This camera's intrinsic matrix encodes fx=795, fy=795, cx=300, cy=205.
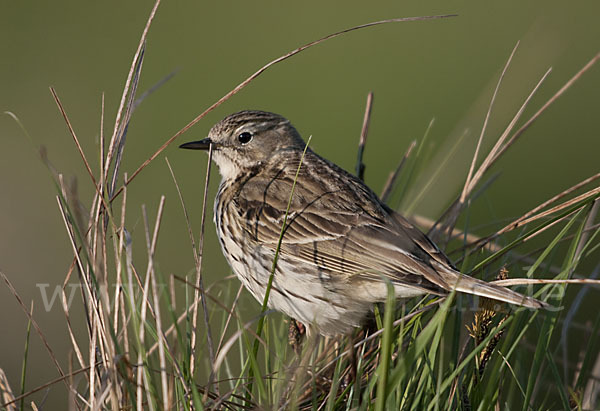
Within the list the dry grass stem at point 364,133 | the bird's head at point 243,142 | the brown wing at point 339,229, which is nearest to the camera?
the brown wing at point 339,229

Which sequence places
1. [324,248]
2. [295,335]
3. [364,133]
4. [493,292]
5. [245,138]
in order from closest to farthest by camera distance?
[493,292], [295,335], [324,248], [364,133], [245,138]

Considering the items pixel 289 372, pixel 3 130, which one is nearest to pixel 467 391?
pixel 289 372

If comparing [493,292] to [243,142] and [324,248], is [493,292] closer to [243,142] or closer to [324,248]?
[324,248]

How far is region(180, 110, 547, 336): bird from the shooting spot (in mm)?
3920

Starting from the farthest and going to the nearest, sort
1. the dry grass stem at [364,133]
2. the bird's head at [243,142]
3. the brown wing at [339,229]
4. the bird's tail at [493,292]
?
the bird's head at [243,142]
the dry grass stem at [364,133]
the brown wing at [339,229]
the bird's tail at [493,292]

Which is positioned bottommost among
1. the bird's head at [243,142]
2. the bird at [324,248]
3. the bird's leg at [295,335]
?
the bird's leg at [295,335]

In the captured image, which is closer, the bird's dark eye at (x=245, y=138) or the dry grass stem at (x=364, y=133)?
the dry grass stem at (x=364, y=133)

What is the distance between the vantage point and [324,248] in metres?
4.17

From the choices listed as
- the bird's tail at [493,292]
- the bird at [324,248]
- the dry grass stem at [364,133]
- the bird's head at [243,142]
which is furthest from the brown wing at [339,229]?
the bird's head at [243,142]

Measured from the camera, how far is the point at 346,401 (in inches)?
131

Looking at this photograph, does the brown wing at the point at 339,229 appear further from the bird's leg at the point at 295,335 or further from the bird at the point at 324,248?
the bird's leg at the point at 295,335

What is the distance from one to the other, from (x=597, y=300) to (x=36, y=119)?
24.4 ft

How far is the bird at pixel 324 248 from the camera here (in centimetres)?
392

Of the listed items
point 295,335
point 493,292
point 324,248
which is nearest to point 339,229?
point 324,248
